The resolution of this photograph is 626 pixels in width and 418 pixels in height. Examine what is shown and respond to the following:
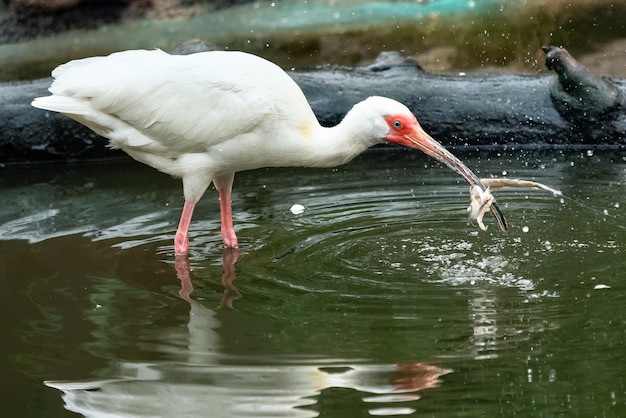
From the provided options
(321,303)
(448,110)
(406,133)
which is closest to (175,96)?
(406,133)

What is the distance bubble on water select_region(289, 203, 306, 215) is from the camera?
28.3 ft

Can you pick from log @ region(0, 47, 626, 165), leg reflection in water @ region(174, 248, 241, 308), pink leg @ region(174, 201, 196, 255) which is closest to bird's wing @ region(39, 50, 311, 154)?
pink leg @ region(174, 201, 196, 255)

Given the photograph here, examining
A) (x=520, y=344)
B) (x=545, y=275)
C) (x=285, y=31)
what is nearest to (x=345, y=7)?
(x=285, y=31)

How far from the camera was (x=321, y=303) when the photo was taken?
20.8ft

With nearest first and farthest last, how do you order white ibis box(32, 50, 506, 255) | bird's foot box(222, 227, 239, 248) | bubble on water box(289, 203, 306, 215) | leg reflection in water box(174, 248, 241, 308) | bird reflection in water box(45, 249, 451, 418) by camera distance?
bird reflection in water box(45, 249, 451, 418)
leg reflection in water box(174, 248, 241, 308)
white ibis box(32, 50, 506, 255)
bird's foot box(222, 227, 239, 248)
bubble on water box(289, 203, 306, 215)

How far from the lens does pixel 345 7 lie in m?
14.9

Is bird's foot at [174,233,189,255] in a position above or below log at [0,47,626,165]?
below

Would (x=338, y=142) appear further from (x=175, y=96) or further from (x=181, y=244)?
(x=181, y=244)

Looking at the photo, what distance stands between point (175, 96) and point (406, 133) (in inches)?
62.9

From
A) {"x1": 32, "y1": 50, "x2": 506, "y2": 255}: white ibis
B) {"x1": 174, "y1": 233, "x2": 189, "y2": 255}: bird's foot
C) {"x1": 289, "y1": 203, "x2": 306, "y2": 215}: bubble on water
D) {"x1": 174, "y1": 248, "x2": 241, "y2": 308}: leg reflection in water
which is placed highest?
{"x1": 32, "y1": 50, "x2": 506, "y2": 255}: white ibis

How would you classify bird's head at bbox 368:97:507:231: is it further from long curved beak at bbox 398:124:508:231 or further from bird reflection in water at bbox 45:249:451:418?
bird reflection in water at bbox 45:249:451:418

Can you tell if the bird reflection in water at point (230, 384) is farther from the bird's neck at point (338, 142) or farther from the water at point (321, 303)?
the bird's neck at point (338, 142)

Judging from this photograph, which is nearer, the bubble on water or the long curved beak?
the long curved beak

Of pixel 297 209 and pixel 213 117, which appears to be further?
pixel 297 209
